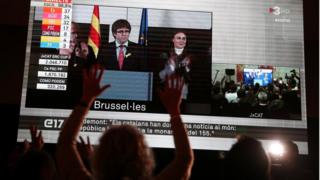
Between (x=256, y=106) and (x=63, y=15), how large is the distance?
66.3 inches

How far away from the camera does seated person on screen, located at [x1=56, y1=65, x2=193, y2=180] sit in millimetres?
1408

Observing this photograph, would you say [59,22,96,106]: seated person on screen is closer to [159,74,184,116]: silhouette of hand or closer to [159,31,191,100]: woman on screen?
[159,31,191,100]: woman on screen

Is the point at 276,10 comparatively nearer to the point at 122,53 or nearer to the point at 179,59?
the point at 179,59

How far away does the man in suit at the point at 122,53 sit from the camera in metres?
3.61

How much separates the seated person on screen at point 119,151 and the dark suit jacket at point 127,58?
177 centimetres

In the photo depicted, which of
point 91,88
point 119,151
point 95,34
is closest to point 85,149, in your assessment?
point 91,88

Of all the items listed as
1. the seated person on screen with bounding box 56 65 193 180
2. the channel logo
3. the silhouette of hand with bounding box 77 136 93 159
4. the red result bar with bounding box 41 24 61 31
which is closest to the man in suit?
the red result bar with bounding box 41 24 61 31

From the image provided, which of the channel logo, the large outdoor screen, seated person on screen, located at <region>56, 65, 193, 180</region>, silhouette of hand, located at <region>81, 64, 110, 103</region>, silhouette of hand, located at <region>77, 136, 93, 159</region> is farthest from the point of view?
the channel logo

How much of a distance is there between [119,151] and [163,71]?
224 centimetres

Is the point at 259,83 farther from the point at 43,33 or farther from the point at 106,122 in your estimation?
the point at 43,33

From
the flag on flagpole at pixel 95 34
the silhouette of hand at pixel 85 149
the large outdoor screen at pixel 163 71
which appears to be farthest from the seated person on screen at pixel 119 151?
the flag on flagpole at pixel 95 34

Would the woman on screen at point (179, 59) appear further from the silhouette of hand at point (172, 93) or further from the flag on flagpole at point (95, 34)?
the silhouette of hand at point (172, 93)

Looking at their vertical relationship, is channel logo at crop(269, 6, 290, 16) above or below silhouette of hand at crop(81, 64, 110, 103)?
above

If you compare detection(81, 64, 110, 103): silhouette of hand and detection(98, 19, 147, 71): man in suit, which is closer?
detection(81, 64, 110, 103): silhouette of hand
